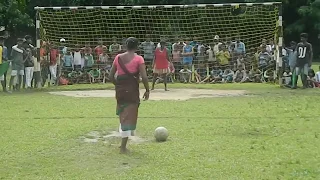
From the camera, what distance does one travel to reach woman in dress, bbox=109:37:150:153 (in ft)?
30.2

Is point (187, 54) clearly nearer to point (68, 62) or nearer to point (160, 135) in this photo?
point (68, 62)

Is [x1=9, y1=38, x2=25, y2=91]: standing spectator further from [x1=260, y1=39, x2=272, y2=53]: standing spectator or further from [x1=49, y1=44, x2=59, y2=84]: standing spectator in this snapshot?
[x1=260, y1=39, x2=272, y2=53]: standing spectator

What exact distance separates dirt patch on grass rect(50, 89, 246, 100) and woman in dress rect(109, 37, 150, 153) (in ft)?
25.0

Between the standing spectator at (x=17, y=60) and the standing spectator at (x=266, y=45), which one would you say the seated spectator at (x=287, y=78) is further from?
the standing spectator at (x=17, y=60)

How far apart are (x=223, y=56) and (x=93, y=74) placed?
491cm

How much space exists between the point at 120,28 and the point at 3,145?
1672 centimetres

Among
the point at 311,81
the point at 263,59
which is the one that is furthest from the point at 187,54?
the point at 311,81

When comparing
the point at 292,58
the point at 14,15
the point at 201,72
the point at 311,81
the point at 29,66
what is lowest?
the point at 311,81

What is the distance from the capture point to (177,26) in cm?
2709

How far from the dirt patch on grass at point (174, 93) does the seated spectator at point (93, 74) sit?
142 inches

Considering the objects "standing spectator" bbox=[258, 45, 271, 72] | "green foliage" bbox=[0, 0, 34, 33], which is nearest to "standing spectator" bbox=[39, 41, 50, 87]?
"standing spectator" bbox=[258, 45, 271, 72]

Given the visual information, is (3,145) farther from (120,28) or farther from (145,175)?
(120,28)

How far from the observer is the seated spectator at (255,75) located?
22.5m

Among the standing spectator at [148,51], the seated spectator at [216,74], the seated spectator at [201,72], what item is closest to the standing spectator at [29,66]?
the standing spectator at [148,51]
